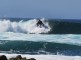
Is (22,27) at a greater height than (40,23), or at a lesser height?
lesser

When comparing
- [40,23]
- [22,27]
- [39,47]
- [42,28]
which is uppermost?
[40,23]

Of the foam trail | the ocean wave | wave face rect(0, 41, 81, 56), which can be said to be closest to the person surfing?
the foam trail

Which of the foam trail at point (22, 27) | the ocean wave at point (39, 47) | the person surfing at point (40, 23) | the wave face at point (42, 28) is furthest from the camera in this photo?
the person surfing at point (40, 23)

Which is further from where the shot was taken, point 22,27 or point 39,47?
point 22,27

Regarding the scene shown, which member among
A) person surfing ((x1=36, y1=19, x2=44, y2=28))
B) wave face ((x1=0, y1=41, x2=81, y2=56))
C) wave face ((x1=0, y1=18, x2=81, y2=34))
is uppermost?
person surfing ((x1=36, y1=19, x2=44, y2=28))

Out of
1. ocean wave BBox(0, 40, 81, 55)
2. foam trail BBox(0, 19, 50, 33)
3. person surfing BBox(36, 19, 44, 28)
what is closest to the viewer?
ocean wave BBox(0, 40, 81, 55)

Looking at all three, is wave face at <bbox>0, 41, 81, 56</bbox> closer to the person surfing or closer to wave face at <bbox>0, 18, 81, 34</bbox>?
wave face at <bbox>0, 18, 81, 34</bbox>

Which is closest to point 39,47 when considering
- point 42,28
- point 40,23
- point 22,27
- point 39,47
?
point 39,47

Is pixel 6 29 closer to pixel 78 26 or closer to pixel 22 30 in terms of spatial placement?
pixel 22 30

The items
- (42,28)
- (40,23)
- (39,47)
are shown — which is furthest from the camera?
(40,23)

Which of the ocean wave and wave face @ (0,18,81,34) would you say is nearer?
the ocean wave

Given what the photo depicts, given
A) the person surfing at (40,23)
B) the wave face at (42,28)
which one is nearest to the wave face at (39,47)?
the wave face at (42,28)

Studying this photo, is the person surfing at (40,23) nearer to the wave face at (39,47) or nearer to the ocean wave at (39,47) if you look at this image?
the ocean wave at (39,47)

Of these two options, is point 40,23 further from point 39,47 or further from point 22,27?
point 39,47
